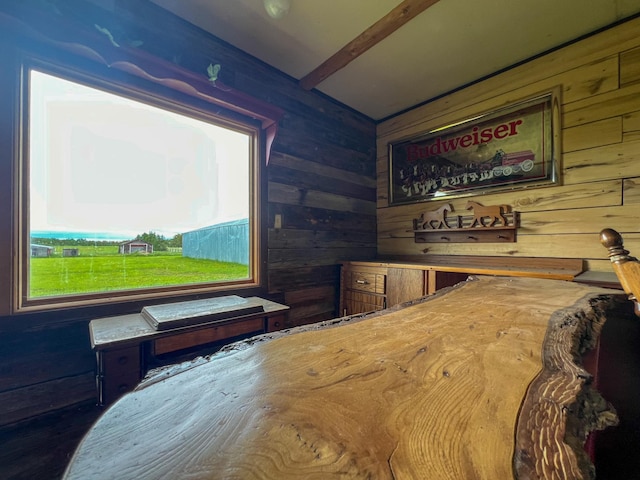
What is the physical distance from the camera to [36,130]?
1175mm

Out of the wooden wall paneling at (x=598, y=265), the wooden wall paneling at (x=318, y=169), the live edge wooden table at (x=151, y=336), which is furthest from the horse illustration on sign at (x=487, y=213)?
the live edge wooden table at (x=151, y=336)

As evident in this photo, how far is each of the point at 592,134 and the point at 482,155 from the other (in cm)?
60

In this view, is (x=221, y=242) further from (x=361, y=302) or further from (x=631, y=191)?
(x=631, y=191)

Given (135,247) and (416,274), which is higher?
(135,247)

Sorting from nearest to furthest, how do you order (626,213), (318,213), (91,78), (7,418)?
1. (7,418)
2. (91,78)
3. (626,213)
4. (318,213)

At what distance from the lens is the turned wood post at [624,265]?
71 cm

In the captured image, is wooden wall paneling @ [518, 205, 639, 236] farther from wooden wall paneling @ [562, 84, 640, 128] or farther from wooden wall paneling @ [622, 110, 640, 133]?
wooden wall paneling @ [562, 84, 640, 128]

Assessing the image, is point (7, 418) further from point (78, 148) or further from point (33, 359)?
point (78, 148)

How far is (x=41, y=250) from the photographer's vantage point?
119 centimetres

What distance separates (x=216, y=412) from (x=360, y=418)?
8.3 inches

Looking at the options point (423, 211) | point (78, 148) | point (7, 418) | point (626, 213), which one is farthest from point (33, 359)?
point (626, 213)

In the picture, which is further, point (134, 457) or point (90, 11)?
point (90, 11)

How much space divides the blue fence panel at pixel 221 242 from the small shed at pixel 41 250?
0.57 meters

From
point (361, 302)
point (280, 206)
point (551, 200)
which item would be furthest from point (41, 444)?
point (551, 200)
